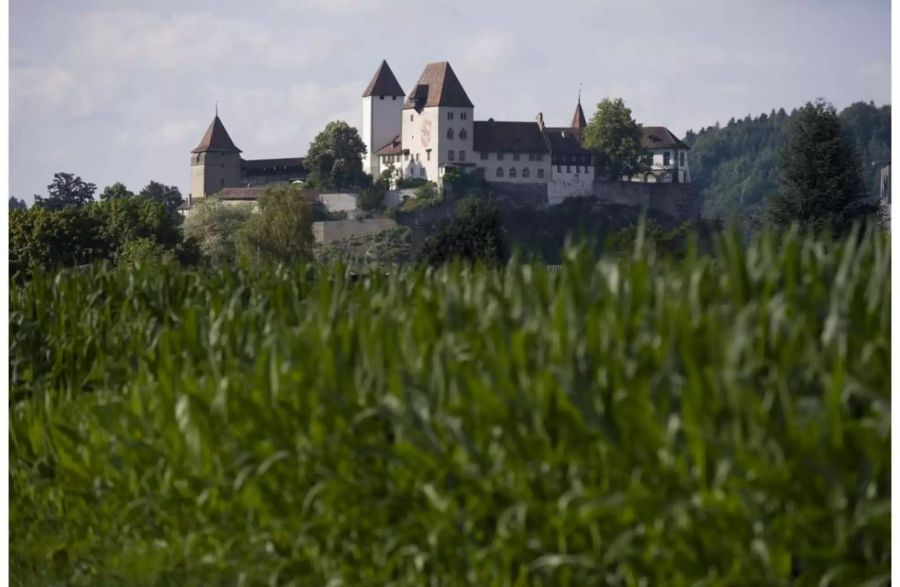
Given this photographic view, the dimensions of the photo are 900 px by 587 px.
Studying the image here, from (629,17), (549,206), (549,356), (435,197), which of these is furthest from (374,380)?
(549,206)

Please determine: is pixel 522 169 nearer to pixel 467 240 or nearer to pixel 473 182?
pixel 473 182

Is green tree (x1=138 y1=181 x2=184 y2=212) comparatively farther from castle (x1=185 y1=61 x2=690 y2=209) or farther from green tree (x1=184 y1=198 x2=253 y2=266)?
castle (x1=185 y1=61 x2=690 y2=209)

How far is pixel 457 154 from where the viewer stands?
48.6ft

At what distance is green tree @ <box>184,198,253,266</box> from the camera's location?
21.0 ft

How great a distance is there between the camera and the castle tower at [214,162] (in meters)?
5.41

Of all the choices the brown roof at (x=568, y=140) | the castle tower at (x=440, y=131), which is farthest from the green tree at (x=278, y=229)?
the brown roof at (x=568, y=140)

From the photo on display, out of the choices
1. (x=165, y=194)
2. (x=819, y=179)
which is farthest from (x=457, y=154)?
(x=819, y=179)

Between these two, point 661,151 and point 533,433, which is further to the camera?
point 661,151

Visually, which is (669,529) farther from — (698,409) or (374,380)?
→ (374,380)

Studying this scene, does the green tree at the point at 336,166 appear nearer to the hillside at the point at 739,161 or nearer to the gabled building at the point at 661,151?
the gabled building at the point at 661,151

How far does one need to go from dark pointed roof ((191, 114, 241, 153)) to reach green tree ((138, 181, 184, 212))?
0.31m

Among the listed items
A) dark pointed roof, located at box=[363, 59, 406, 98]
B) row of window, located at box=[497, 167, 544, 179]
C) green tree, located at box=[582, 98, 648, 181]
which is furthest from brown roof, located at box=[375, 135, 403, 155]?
dark pointed roof, located at box=[363, 59, 406, 98]

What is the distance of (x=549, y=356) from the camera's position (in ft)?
4.19

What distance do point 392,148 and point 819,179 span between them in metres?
8.14
